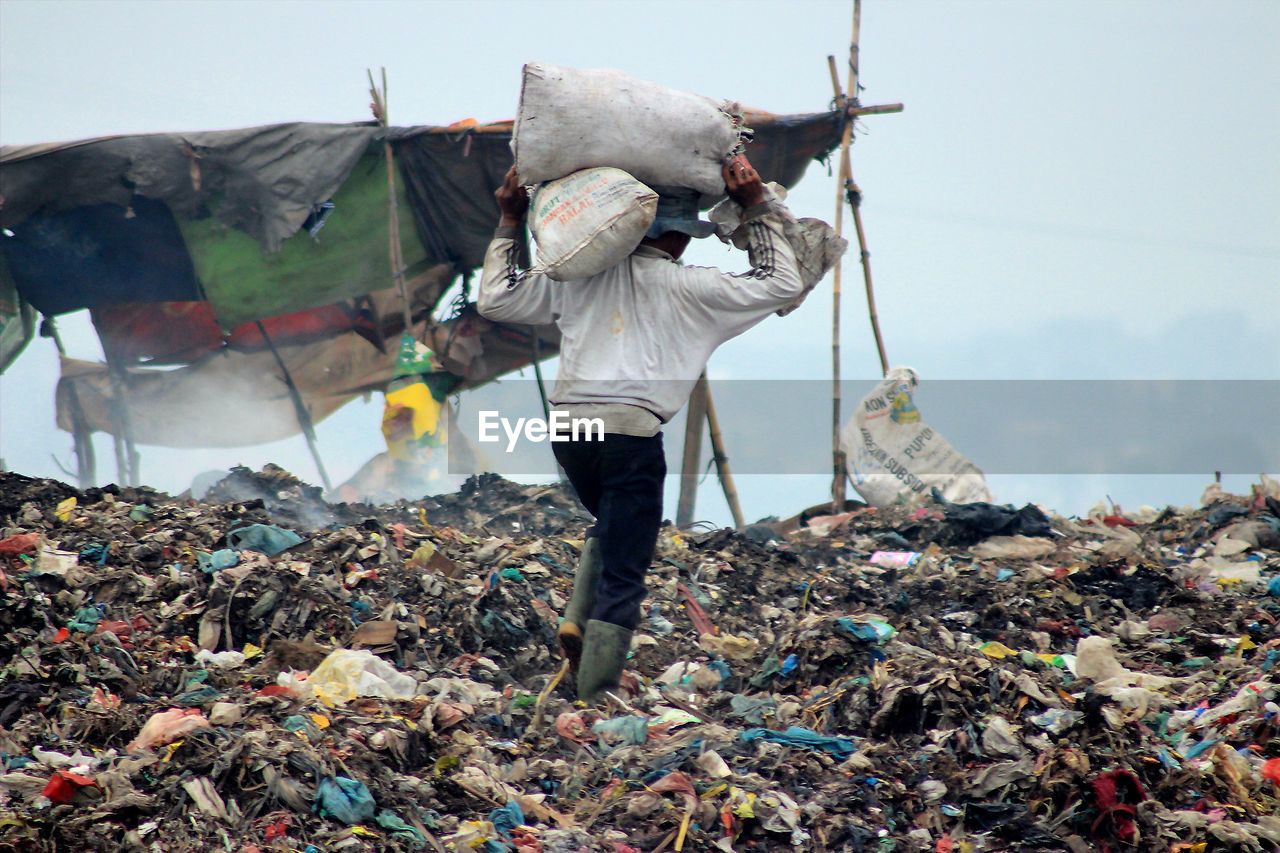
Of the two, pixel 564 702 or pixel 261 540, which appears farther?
pixel 261 540

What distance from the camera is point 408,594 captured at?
155 inches

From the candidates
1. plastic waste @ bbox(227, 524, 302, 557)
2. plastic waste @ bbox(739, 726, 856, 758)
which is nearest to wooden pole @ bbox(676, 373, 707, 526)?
plastic waste @ bbox(227, 524, 302, 557)

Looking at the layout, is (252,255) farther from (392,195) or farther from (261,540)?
(261,540)

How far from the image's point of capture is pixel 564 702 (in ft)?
10.4

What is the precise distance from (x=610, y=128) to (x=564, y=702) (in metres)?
1.73

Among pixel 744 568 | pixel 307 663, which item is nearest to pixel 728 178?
pixel 307 663

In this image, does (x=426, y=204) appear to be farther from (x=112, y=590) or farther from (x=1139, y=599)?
(x=1139, y=599)

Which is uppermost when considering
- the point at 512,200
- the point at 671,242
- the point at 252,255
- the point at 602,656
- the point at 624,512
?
the point at 512,200

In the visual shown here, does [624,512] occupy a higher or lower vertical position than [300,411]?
higher

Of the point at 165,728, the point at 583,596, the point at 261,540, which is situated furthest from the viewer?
the point at 261,540

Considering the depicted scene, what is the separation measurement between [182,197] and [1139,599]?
7.18 meters

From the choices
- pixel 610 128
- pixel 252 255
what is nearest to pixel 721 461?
pixel 252 255

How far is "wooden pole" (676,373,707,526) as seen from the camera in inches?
330

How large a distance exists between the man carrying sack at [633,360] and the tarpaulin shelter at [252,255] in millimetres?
5039
